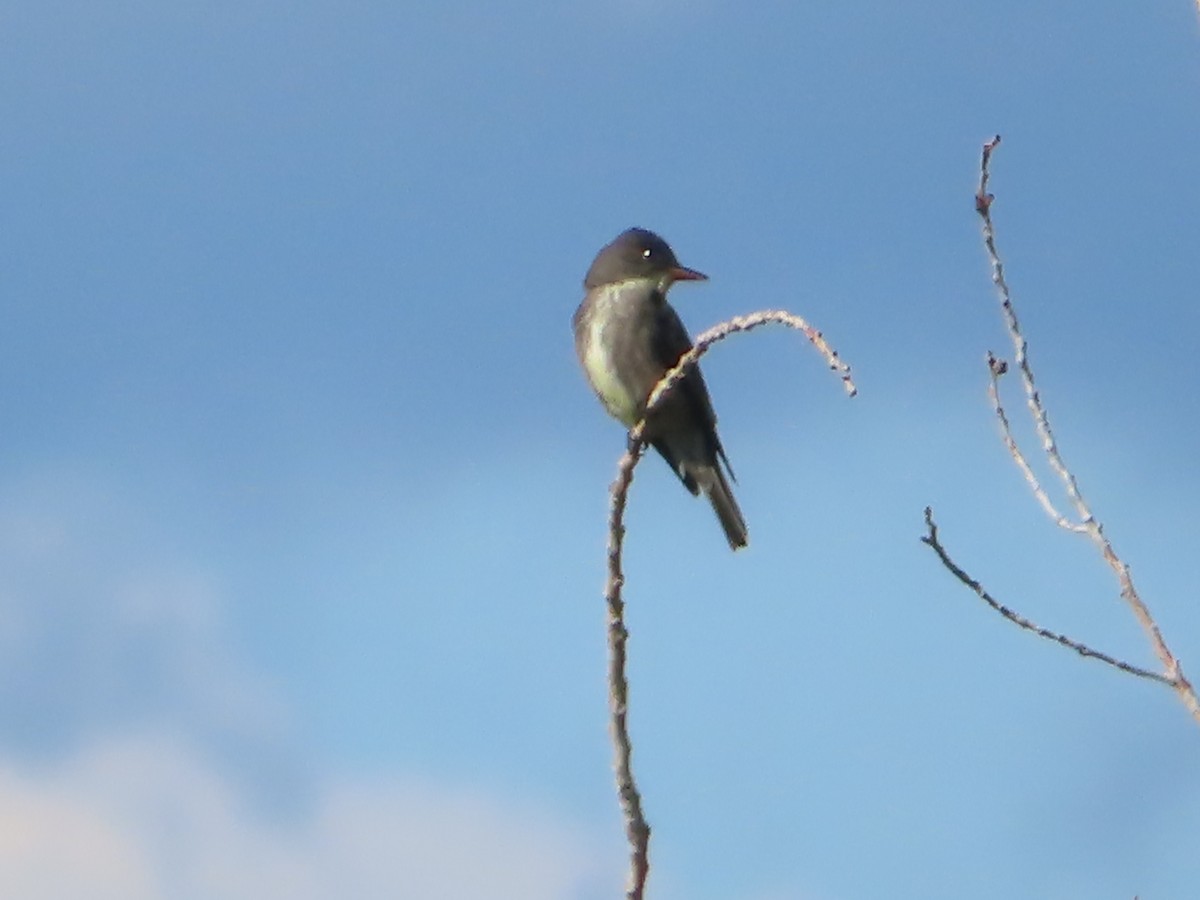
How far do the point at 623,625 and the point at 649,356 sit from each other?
17.3 feet

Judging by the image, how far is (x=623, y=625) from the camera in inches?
144

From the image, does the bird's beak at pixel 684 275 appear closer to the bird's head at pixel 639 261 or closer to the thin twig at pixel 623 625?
the bird's head at pixel 639 261

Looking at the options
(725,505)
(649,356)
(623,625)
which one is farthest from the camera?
(725,505)

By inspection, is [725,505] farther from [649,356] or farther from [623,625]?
[623,625]

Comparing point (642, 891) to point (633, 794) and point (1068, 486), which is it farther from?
point (1068, 486)

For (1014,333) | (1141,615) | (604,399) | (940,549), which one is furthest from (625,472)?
(604,399)

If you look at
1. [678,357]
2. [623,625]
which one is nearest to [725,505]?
[678,357]

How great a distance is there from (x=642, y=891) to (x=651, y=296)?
20.7 feet

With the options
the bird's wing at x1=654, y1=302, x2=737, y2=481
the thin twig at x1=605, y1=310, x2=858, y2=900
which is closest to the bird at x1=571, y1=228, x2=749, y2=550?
the bird's wing at x1=654, y1=302, x2=737, y2=481

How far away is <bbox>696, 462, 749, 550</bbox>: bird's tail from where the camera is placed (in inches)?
362

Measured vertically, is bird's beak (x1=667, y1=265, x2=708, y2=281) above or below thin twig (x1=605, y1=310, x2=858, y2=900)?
above

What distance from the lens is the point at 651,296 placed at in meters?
9.10

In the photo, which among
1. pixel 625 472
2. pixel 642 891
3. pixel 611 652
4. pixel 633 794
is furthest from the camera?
pixel 625 472

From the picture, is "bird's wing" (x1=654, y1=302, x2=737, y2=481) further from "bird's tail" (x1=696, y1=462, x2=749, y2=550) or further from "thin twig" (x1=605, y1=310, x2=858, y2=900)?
"thin twig" (x1=605, y1=310, x2=858, y2=900)
